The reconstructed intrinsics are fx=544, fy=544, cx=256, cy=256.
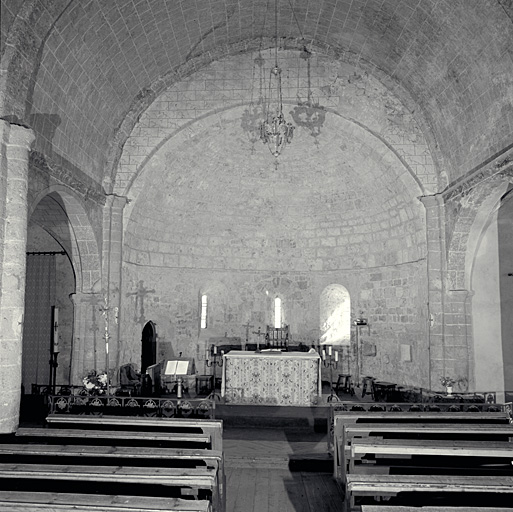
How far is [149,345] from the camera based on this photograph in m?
17.5

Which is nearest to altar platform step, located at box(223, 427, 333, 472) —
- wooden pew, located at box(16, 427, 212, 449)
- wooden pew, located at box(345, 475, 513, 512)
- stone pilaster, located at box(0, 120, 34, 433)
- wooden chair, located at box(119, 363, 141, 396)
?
wooden pew, located at box(16, 427, 212, 449)

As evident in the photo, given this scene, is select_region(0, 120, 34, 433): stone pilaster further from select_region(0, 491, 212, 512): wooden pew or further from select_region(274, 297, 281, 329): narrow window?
select_region(274, 297, 281, 329): narrow window

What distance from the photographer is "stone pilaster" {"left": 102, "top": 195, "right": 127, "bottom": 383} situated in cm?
1508

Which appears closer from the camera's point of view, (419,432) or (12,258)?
(419,432)

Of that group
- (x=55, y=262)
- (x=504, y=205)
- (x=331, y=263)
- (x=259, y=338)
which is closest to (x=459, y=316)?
(x=504, y=205)

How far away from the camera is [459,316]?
1469 centimetres

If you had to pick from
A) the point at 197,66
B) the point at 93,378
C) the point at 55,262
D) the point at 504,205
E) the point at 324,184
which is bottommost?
the point at 93,378

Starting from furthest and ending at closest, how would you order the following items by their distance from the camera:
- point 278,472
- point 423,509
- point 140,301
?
point 140,301 < point 278,472 < point 423,509

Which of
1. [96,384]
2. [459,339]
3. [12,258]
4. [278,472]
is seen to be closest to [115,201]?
[96,384]

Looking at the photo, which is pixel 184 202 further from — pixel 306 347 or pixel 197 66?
pixel 306 347

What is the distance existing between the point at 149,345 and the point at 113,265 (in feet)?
10.9

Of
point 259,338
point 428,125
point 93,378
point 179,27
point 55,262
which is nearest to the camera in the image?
point 93,378

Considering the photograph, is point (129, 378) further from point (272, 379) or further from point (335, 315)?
point (335, 315)

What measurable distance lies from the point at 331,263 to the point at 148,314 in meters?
6.35
